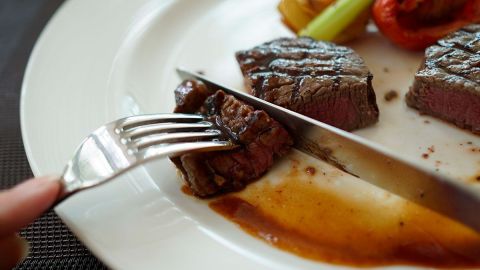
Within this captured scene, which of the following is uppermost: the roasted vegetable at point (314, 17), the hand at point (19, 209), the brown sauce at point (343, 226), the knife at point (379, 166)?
the hand at point (19, 209)

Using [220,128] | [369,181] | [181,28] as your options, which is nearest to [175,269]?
[220,128]

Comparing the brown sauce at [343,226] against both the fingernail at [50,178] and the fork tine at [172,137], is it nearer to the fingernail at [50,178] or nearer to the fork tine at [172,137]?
the fork tine at [172,137]

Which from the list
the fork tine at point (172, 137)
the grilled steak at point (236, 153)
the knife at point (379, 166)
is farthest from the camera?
the grilled steak at point (236, 153)

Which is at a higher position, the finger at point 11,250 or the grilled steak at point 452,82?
the finger at point 11,250

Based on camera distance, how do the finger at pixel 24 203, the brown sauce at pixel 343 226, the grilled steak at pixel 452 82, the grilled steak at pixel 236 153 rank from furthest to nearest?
the grilled steak at pixel 452 82, the grilled steak at pixel 236 153, the brown sauce at pixel 343 226, the finger at pixel 24 203

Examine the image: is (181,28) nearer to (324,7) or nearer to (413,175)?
(324,7)

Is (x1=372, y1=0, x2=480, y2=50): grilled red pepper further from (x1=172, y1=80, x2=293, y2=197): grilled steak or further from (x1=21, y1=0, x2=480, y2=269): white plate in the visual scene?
(x1=172, y1=80, x2=293, y2=197): grilled steak

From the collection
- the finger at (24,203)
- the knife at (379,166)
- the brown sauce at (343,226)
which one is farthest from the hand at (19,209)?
the knife at (379,166)

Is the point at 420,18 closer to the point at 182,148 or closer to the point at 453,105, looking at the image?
the point at 453,105
